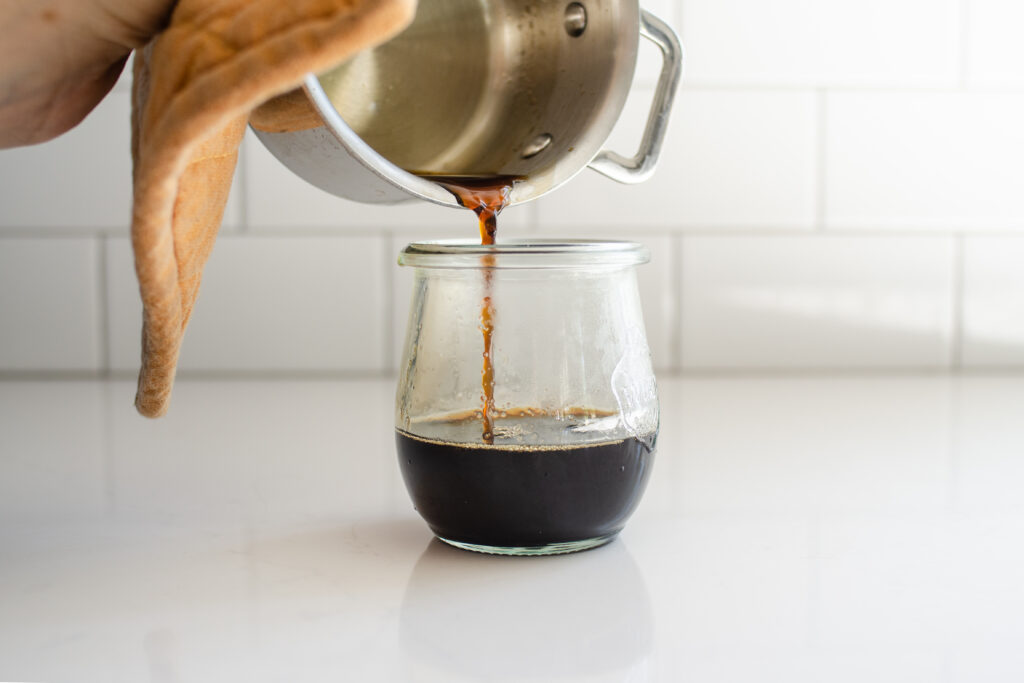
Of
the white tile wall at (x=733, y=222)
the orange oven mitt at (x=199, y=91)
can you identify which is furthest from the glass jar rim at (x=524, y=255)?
the white tile wall at (x=733, y=222)

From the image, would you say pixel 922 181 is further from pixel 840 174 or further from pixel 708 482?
pixel 708 482

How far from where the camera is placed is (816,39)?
1152 mm

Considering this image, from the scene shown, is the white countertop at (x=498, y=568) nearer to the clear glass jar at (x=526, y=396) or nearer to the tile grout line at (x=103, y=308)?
the clear glass jar at (x=526, y=396)

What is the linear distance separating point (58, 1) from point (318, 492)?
1.16 ft

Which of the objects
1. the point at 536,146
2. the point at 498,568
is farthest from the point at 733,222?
the point at 498,568

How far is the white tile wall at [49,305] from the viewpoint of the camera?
1.15 metres

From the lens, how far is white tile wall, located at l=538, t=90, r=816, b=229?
116 centimetres

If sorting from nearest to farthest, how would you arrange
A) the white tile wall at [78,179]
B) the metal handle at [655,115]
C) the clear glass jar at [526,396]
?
the clear glass jar at [526,396] < the metal handle at [655,115] < the white tile wall at [78,179]

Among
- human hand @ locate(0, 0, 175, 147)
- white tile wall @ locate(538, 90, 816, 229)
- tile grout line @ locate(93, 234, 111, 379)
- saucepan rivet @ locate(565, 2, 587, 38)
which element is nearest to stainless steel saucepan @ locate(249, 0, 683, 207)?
saucepan rivet @ locate(565, 2, 587, 38)

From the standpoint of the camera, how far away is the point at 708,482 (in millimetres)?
709

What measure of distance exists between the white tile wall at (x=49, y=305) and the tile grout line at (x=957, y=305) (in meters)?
0.93

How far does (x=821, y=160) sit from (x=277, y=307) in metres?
0.61

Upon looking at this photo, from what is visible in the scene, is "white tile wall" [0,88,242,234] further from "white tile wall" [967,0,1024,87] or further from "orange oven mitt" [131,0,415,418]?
"white tile wall" [967,0,1024,87]

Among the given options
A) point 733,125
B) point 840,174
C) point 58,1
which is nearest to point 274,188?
point 733,125
